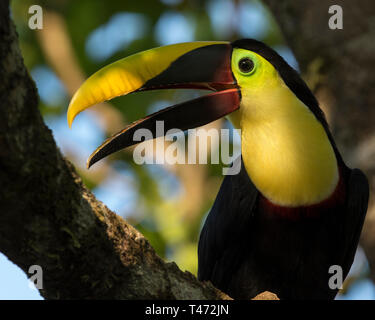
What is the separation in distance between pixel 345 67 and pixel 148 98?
14.1 feet

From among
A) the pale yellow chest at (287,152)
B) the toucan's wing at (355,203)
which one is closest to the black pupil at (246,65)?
the pale yellow chest at (287,152)

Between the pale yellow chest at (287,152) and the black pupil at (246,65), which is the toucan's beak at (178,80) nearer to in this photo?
the black pupil at (246,65)

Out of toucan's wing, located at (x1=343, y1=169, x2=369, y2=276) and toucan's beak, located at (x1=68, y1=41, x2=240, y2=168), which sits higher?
toucan's beak, located at (x1=68, y1=41, x2=240, y2=168)

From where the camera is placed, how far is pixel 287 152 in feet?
13.5

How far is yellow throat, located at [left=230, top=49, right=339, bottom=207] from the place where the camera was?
13.5 ft

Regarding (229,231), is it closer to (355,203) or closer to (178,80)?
(355,203)

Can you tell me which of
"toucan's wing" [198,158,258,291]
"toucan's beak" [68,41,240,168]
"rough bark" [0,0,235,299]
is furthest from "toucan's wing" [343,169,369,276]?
"rough bark" [0,0,235,299]

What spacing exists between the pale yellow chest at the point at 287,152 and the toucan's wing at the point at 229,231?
177 millimetres

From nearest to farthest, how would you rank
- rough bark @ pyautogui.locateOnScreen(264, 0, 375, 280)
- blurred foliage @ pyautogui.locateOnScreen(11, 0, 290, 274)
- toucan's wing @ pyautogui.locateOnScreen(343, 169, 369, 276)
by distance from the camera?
toucan's wing @ pyautogui.locateOnScreen(343, 169, 369, 276)
rough bark @ pyautogui.locateOnScreen(264, 0, 375, 280)
blurred foliage @ pyautogui.locateOnScreen(11, 0, 290, 274)

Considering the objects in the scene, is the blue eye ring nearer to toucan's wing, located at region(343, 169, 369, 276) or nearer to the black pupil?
the black pupil

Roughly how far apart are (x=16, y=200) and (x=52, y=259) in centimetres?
33

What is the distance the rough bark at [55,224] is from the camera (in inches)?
87.5
